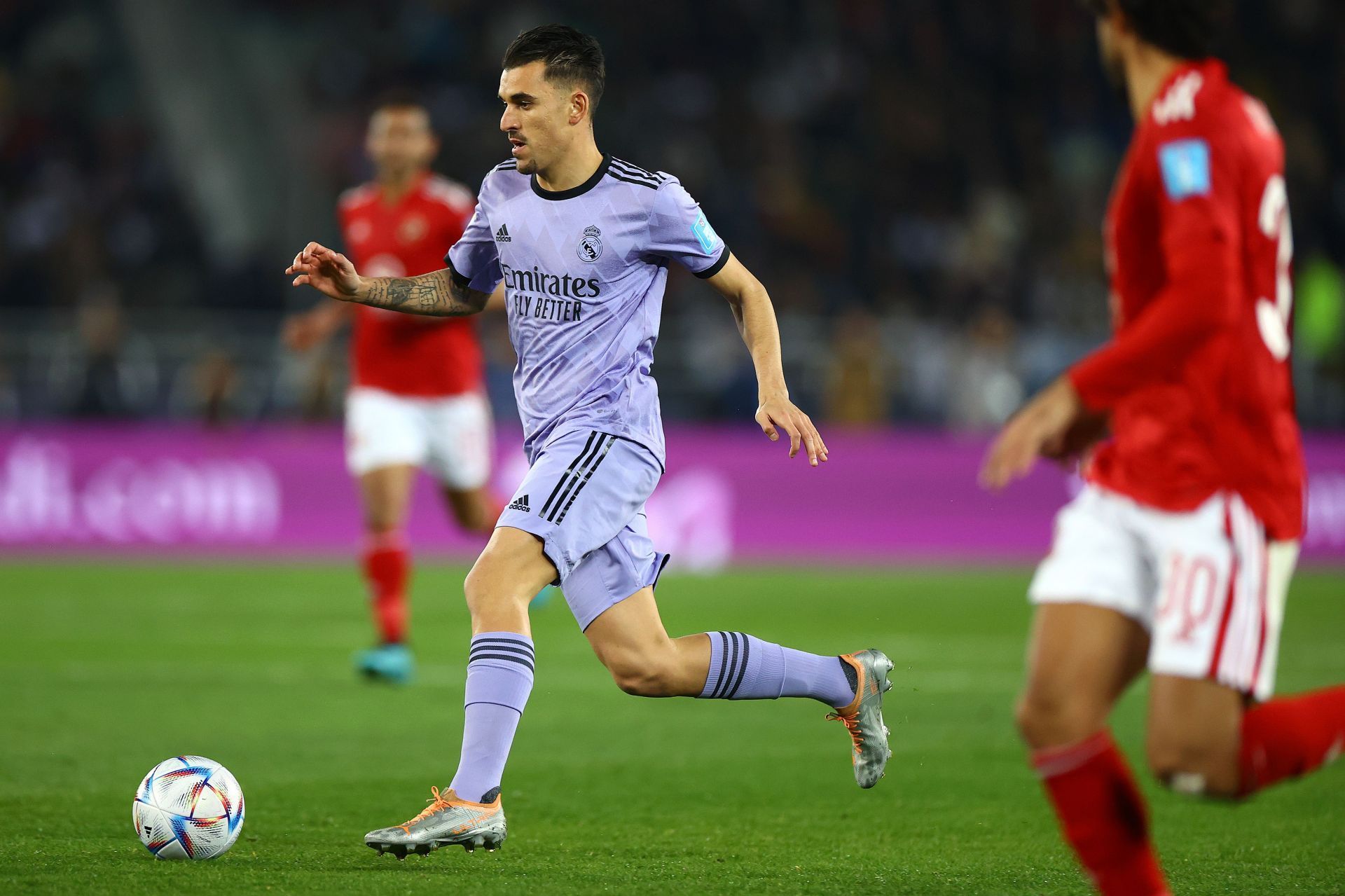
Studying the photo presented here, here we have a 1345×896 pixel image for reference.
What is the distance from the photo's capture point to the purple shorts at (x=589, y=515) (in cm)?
482

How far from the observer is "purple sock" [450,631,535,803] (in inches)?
181

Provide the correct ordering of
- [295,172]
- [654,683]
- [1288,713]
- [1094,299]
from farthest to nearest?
1. [295,172]
2. [1094,299]
3. [654,683]
4. [1288,713]

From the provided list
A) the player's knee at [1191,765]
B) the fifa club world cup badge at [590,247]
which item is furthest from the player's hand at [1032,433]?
the fifa club world cup badge at [590,247]

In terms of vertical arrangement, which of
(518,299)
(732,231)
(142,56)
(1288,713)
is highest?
(142,56)

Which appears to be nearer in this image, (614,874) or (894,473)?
(614,874)

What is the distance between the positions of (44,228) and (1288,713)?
18.0 metres

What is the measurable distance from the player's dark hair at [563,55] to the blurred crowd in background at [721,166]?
11530mm

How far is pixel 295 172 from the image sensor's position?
20734 mm

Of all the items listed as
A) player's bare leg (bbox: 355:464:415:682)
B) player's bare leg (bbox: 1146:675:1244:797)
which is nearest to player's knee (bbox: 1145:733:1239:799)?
player's bare leg (bbox: 1146:675:1244:797)

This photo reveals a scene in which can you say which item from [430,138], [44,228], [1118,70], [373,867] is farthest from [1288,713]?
[44,228]

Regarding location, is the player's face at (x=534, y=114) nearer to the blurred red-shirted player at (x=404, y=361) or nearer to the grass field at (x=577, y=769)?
the grass field at (x=577, y=769)

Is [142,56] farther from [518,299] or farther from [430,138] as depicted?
[518,299]

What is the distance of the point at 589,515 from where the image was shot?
192 inches

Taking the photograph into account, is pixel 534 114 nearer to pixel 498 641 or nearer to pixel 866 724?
pixel 498 641
